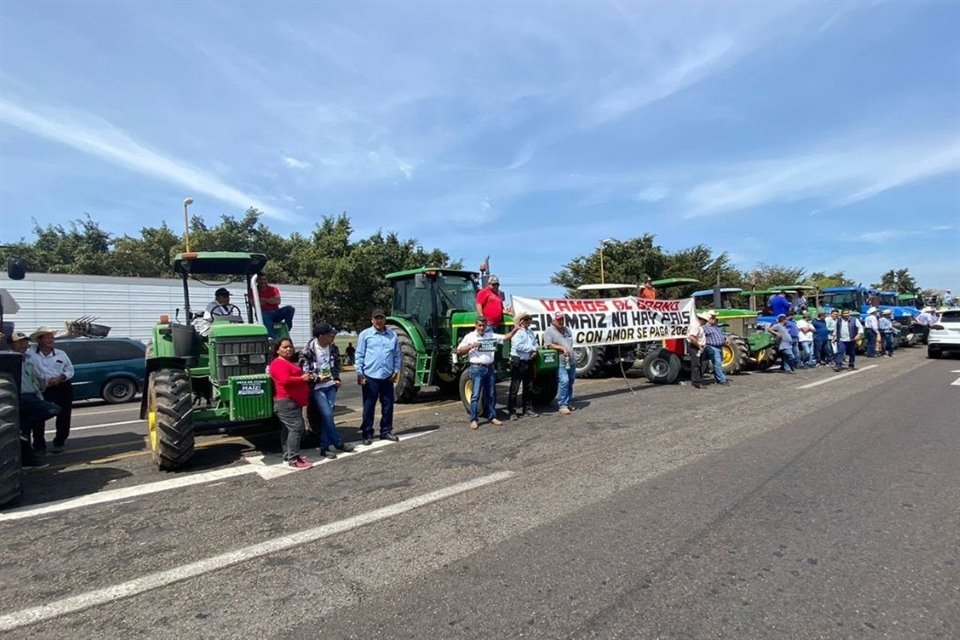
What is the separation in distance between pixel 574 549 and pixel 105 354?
13.4m

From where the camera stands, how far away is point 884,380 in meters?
12.5

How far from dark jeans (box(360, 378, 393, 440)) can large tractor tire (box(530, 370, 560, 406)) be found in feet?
10.2

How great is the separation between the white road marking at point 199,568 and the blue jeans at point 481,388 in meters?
3.13

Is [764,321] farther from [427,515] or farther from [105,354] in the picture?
[105,354]

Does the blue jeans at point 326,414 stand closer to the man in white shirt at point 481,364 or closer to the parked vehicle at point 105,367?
the man in white shirt at point 481,364

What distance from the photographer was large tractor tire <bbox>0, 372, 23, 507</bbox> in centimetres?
475

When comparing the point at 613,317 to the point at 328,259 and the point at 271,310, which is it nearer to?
the point at 271,310

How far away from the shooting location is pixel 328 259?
91.9 feet

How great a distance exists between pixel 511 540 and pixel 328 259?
25683 mm

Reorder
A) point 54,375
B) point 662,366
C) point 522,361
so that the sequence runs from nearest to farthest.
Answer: point 54,375, point 522,361, point 662,366

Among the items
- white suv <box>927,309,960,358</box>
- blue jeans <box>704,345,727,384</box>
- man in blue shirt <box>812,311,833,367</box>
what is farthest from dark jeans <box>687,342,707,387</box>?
white suv <box>927,309,960,358</box>

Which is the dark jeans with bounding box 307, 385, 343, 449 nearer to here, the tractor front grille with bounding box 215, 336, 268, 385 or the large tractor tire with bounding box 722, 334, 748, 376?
the tractor front grille with bounding box 215, 336, 268, 385

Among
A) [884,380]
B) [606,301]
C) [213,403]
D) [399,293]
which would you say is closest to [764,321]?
[884,380]

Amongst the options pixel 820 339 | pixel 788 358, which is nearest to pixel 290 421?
pixel 788 358
